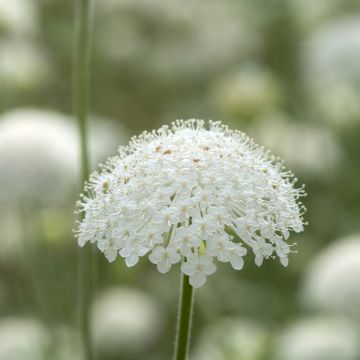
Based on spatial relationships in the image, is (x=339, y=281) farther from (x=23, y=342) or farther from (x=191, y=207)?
(x=191, y=207)

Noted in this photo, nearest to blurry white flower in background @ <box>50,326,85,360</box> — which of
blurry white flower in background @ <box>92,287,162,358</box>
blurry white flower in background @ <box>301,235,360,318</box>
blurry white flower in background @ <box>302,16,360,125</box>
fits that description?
blurry white flower in background @ <box>92,287,162,358</box>

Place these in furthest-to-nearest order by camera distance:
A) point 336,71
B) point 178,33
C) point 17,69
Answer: point 178,33
point 336,71
point 17,69

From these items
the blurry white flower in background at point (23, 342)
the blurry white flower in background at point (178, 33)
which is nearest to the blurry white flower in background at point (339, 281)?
the blurry white flower in background at point (23, 342)

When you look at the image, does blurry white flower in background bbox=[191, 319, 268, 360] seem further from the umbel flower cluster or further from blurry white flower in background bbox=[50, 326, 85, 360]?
the umbel flower cluster

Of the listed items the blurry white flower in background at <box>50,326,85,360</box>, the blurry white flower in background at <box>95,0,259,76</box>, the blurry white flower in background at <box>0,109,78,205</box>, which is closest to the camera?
the blurry white flower in background at <box>50,326,85,360</box>

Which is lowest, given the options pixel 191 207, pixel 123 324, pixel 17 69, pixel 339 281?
pixel 191 207

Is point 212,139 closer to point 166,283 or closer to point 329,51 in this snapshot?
point 166,283

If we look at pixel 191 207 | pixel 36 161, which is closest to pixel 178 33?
pixel 36 161

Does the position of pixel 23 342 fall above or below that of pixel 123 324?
below
